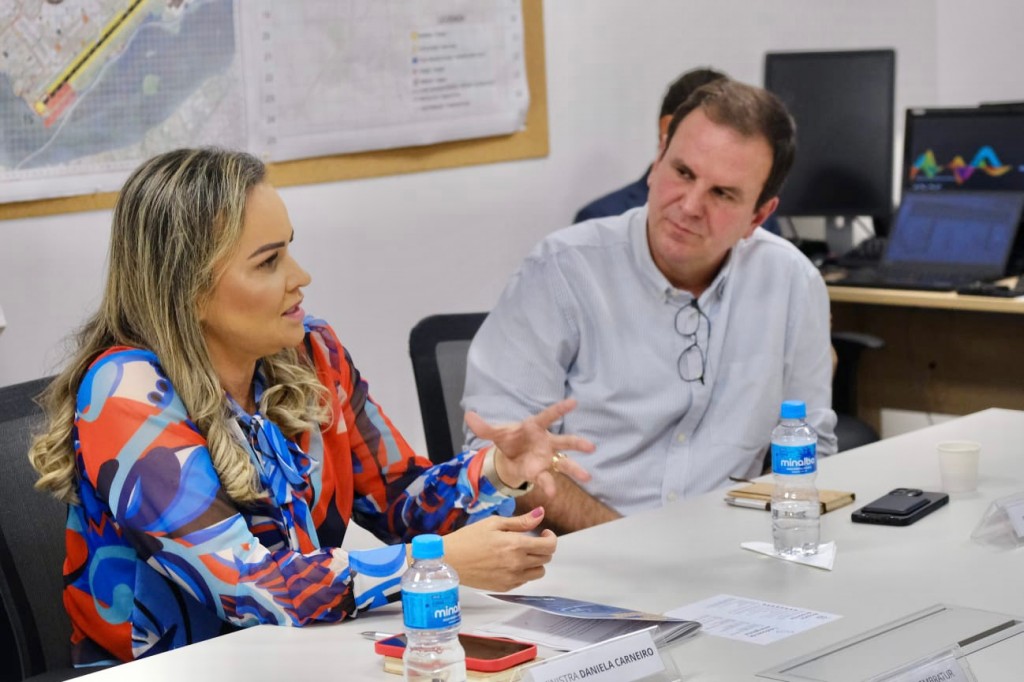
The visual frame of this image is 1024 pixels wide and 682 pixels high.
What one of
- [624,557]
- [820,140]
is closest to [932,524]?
[624,557]

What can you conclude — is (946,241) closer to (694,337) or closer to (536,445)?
(694,337)

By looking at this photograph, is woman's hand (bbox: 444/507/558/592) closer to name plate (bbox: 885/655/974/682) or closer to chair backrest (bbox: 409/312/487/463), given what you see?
name plate (bbox: 885/655/974/682)

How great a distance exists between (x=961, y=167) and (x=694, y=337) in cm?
175

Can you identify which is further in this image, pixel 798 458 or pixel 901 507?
pixel 901 507

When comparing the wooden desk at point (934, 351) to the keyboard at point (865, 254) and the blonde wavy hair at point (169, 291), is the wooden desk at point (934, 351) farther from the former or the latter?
the blonde wavy hair at point (169, 291)

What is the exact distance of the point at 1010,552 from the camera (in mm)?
1760

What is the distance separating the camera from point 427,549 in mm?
1323

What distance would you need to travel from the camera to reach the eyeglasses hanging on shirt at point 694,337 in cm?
251

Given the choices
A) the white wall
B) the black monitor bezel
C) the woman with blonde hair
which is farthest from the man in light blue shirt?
the black monitor bezel

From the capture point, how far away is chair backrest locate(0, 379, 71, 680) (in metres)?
1.74

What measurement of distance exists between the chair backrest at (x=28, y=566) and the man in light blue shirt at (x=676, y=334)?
2.77 ft

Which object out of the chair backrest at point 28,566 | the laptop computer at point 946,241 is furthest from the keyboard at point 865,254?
the chair backrest at point 28,566

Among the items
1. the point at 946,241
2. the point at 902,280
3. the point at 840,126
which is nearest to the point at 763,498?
the point at 902,280

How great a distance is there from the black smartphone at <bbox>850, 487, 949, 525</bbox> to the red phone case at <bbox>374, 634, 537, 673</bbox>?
70 centimetres
